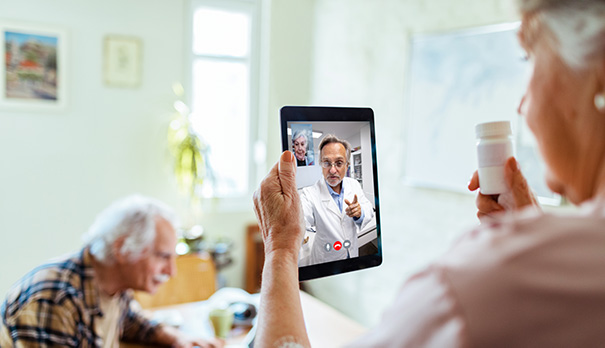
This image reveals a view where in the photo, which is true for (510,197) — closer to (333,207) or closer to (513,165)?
(513,165)

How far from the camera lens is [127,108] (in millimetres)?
3473

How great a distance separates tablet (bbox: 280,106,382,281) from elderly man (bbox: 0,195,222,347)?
1138 millimetres

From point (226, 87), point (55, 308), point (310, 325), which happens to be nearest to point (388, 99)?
point (226, 87)

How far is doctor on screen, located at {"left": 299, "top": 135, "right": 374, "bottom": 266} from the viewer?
33.1 inches

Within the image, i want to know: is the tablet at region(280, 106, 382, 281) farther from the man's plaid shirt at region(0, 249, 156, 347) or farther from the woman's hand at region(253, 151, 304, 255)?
the man's plaid shirt at region(0, 249, 156, 347)

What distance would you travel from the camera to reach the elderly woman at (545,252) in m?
0.41

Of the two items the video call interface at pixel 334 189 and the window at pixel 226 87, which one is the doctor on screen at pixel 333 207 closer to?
the video call interface at pixel 334 189

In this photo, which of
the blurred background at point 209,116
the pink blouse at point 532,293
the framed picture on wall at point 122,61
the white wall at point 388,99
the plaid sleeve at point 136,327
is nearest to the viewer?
the pink blouse at point 532,293

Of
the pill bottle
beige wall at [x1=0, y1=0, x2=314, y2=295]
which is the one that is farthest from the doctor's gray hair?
beige wall at [x1=0, y1=0, x2=314, y2=295]

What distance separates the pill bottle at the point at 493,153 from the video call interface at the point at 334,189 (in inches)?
7.4

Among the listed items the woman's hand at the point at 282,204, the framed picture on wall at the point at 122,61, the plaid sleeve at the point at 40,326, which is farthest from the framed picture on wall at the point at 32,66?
the woman's hand at the point at 282,204

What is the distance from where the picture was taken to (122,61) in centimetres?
342

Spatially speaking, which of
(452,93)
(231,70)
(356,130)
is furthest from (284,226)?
(231,70)

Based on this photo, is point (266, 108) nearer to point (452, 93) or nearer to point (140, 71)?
point (140, 71)
